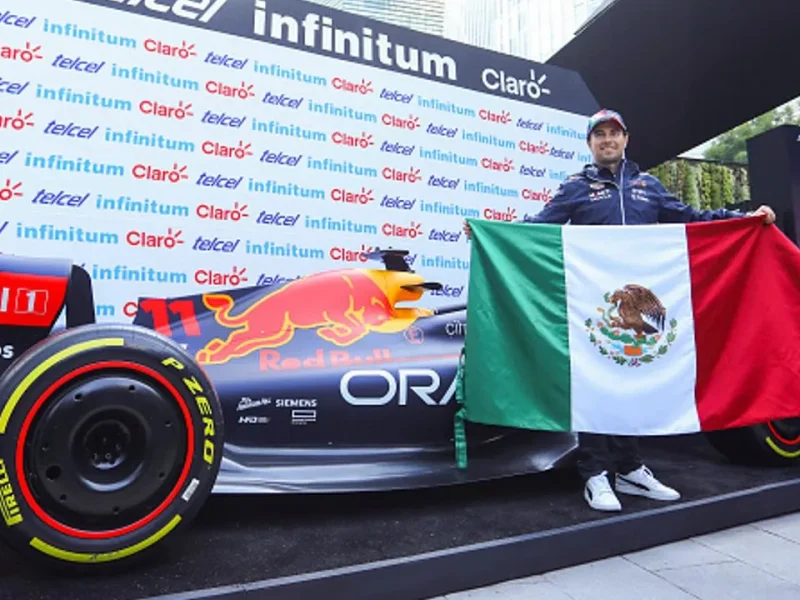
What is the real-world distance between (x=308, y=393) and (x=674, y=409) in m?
1.44

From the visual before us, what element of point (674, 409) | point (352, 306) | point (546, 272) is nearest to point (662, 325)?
point (674, 409)

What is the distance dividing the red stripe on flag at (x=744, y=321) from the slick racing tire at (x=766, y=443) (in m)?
0.47

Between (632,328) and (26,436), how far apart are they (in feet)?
6.85

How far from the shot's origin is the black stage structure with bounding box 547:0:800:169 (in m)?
4.71

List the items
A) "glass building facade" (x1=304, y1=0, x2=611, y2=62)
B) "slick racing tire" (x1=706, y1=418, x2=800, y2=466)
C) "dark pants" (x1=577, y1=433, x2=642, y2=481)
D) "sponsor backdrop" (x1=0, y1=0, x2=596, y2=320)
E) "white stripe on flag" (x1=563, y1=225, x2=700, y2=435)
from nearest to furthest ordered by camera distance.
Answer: "white stripe on flag" (x1=563, y1=225, x2=700, y2=435) → "dark pants" (x1=577, y1=433, x2=642, y2=481) → "slick racing tire" (x1=706, y1=418, x2=800, y2=466) → "sponsor backdrop" (x1=0, y1=0, x2=596, y2=320) → "glass building facade" (x1=304, y1=0, x2=611, y2=62)

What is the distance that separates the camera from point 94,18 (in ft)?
10.4

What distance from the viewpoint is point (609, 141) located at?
2486mm

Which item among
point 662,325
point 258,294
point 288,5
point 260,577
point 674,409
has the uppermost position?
point 288,5

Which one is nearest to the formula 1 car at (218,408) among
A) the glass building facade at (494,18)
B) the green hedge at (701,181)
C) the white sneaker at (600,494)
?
the white sneaker at (600,494)

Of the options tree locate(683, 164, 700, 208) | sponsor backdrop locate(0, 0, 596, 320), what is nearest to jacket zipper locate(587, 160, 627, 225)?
sponsor backdrop locate(0, 0, 596, 320)

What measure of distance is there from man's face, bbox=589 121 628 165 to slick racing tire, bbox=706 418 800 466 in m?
1.47

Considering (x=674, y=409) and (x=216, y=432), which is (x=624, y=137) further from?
(x=216, y=432)

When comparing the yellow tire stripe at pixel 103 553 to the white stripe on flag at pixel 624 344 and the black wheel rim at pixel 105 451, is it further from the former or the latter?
the white stripe on flag at pixel 624 344

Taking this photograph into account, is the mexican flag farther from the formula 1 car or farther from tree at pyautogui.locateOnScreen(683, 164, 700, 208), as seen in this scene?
tree at pyautogui.locateOnScreen(683, 164, 700, 208)
